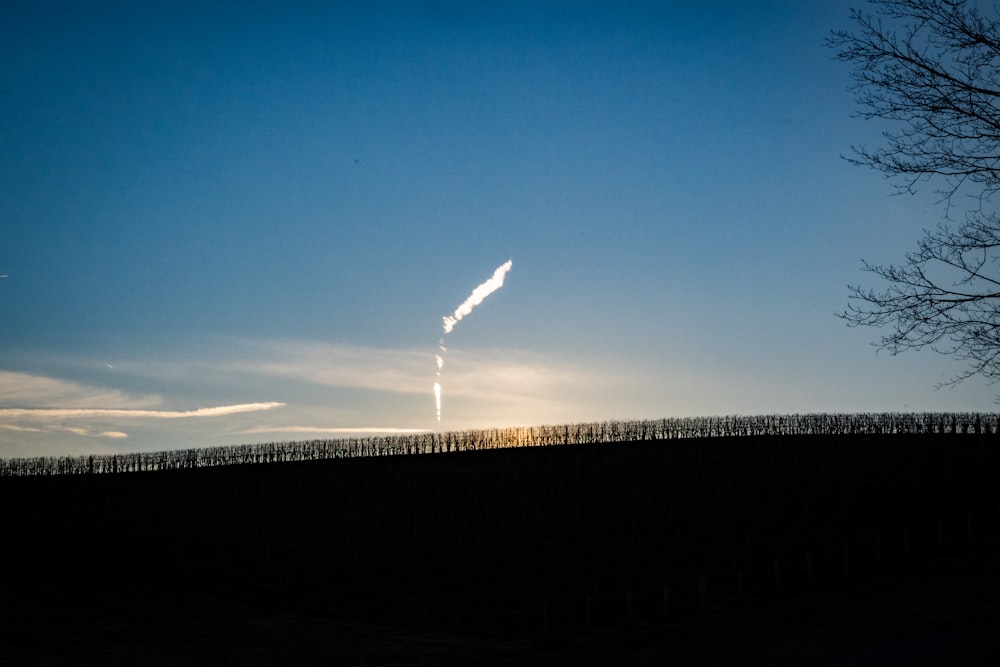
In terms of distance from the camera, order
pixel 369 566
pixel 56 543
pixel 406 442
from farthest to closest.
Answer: pixel 406 442 < pixel 56 543 < pixel 369 566

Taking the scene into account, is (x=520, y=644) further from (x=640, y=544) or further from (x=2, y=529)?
(x=2, y=529)

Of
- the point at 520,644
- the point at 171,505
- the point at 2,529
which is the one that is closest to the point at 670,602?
the point at 520,644

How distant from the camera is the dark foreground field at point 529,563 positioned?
19141 millimetres

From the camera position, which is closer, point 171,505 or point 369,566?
point 369,566

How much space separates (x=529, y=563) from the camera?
3269 cm

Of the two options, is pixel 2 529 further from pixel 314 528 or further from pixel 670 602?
pixel 670 602

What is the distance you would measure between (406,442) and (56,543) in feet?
149

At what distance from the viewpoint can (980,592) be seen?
17.3m

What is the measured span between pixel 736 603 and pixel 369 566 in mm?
15174

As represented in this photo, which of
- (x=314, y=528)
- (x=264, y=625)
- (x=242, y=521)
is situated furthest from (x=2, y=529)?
(x=264, y=625)

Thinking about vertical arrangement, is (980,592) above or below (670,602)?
above

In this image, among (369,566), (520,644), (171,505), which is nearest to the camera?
(520,644)

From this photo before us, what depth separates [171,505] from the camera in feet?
158

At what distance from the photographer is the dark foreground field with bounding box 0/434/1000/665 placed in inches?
754
